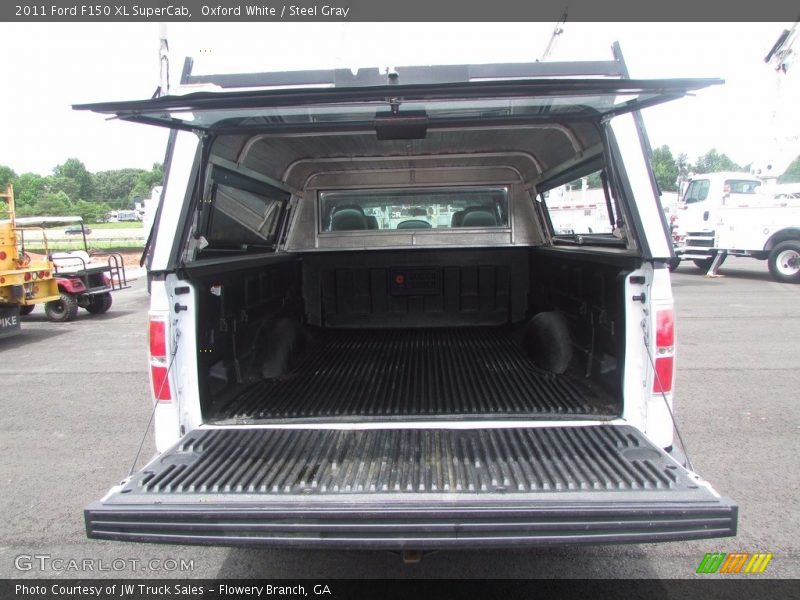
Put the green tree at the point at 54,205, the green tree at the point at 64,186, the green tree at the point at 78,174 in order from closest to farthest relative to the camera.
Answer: the green tree at the point at 54,205 → the green tree at the point at 64,186 → the green tree at the point at 78,174

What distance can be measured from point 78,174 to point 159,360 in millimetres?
93411

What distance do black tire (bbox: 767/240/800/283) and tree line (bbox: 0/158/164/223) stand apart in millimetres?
62232

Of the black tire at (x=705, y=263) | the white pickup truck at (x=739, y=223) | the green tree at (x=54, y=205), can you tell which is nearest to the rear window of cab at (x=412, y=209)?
the white pickup truck at (x=739, y=223)

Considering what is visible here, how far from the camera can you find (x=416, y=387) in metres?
3.67

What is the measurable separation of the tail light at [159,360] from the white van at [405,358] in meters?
0.01

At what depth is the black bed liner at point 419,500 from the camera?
1.99m

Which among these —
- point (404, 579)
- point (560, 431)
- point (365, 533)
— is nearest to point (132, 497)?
point (365, 533)

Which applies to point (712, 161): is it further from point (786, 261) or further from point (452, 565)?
point (452, 565)

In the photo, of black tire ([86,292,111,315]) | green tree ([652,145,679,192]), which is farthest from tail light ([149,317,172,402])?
green tree ([652,145,679,192])

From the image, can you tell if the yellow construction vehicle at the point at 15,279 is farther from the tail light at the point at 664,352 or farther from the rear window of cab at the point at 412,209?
the tail light at the point at 664,352

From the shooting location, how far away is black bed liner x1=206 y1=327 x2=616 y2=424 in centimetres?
310

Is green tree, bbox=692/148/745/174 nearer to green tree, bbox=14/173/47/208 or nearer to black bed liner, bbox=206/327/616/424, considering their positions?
black bed liner, bbox=206/327/616/424

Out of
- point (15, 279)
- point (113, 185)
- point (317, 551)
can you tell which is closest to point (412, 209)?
point (317, 551)

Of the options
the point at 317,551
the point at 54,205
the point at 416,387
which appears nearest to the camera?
the point at 317,551
